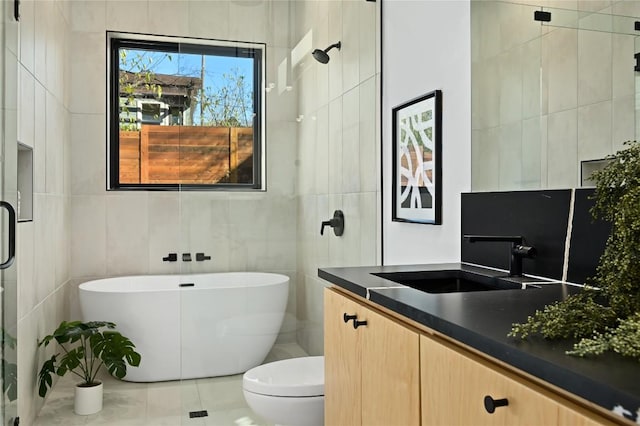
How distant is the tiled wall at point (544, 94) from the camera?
1455mm

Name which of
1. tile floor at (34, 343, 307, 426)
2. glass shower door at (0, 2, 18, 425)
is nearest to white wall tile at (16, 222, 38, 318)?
glass shower door at (0, 2, 18, 425)

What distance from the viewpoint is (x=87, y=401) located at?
3.19 meters

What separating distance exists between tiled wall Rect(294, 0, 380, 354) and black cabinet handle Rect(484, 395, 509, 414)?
1899 millimetres

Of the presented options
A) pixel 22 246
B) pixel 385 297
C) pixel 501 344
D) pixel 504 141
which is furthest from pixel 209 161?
pixel 501 344

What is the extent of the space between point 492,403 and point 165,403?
2.70 metres

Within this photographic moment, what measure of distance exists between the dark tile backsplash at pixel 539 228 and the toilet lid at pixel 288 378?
84 centimetres

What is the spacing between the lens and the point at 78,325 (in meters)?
3.28

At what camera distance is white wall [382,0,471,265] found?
7.02 feet

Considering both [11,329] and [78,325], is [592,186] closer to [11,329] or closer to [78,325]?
[11,329]

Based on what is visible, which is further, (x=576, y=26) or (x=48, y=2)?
(x=48, y=2)

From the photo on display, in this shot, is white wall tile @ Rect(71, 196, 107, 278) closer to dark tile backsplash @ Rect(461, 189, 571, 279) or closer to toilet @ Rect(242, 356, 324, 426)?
toilet @ Rect(242, 356, 324, 426)

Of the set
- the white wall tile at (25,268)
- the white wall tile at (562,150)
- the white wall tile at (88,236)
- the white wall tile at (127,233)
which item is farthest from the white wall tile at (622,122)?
the white wall tile at (88,236)

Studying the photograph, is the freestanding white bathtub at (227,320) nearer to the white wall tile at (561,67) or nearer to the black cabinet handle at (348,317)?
the black cabinet handle at (348,317)

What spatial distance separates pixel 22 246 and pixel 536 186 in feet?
7.82
